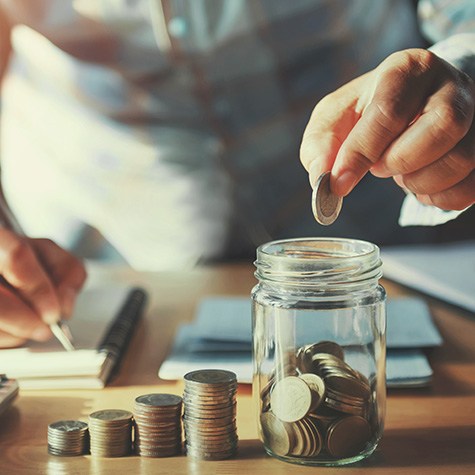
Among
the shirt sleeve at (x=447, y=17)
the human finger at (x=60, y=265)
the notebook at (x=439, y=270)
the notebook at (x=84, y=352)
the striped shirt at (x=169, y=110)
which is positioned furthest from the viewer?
the striped shirt at (x=169, y=110)

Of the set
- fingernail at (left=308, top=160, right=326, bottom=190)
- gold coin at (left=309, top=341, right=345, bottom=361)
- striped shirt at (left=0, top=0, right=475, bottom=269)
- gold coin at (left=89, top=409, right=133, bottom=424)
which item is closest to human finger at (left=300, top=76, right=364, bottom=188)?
fingernail at (left=308, top=160, right=326, bottom=190)

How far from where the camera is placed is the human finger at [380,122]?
815mm

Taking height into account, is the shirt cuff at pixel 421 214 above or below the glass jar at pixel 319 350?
above

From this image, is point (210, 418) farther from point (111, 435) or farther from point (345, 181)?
point (345, 181)

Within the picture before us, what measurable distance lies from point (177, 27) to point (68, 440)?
1106 mm

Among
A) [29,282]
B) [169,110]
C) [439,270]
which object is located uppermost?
[169,110]

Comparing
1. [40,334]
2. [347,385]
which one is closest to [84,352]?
[40,334]

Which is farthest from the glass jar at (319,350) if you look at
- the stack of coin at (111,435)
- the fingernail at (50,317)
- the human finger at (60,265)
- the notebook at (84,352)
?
the human finger at (60,265)

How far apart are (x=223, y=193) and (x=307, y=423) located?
3.55 ft

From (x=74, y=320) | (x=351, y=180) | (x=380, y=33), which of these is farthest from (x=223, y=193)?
(x=351, y=180)

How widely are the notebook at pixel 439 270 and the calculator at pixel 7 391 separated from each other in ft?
2.14

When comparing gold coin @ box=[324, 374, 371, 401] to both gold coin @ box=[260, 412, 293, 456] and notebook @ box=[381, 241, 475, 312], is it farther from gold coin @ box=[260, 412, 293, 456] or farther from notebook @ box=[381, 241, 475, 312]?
notebook @ box=[381, 241, 475, 312]

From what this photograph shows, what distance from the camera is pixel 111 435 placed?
0.78 m

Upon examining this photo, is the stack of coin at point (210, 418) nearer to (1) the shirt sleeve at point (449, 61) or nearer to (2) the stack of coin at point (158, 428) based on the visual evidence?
(2) the stack of coin at point (158, 428)
